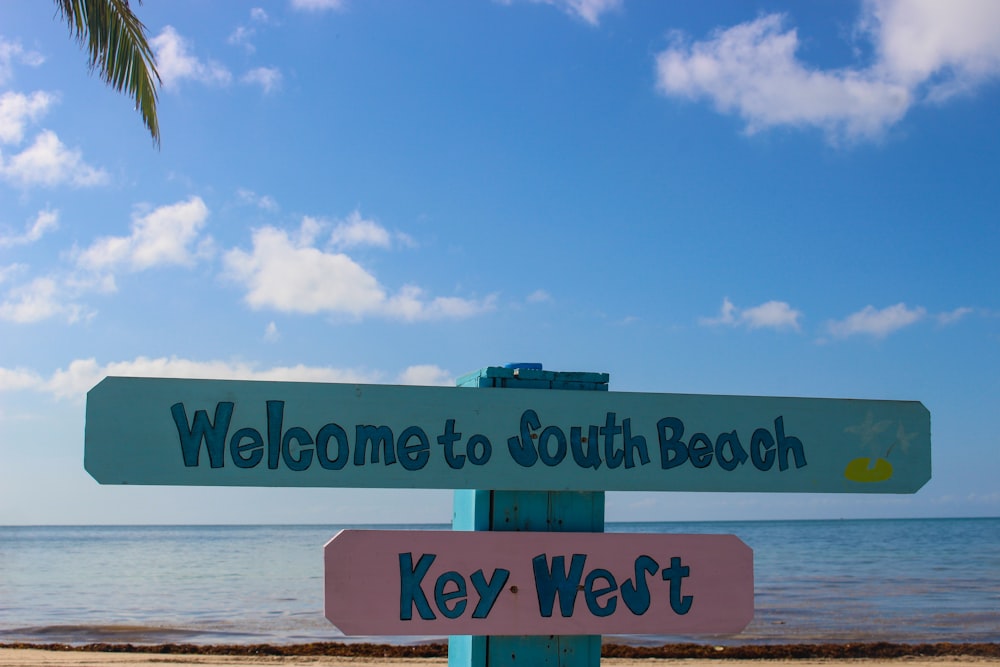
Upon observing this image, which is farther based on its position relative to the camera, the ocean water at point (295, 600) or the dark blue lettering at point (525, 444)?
the ocean water at point (295, 600)

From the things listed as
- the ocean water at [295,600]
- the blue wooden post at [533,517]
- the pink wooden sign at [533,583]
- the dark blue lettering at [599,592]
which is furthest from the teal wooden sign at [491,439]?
the ocean water at [295,600]

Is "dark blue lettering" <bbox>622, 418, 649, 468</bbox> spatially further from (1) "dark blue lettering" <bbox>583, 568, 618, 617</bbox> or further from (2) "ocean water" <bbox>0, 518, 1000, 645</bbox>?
(2) "ocean water" <bbox>0, 518, 1000, 645</bbox>

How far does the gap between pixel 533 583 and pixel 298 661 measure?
7013 mm

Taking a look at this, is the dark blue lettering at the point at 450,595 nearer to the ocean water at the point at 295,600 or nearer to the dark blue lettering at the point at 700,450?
the dark blue lettering at the point at 700,450

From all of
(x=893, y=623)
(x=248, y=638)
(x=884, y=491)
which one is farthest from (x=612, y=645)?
(x=884, y=491)

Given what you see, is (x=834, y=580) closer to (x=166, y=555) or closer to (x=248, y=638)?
(x=248, y=638)

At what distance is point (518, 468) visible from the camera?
3.62 m

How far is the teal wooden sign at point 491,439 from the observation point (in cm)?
346

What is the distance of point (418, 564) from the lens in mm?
3549

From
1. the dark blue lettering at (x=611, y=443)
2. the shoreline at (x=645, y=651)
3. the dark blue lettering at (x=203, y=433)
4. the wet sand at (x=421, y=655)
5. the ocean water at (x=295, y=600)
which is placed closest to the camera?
the dark blue lettering at (x=203, y=433)

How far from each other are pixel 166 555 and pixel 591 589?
131ft

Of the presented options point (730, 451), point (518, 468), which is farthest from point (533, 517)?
point (730, 451)

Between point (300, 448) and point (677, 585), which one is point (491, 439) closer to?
point (300, 448)

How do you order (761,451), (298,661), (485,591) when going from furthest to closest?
(298,661)
(761,451)
(485,591)
